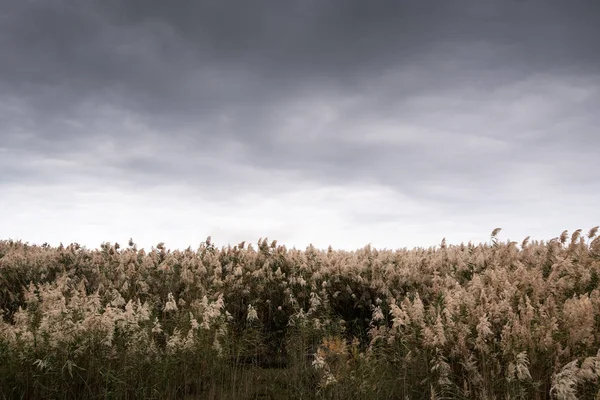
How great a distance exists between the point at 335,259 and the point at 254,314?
3010mm

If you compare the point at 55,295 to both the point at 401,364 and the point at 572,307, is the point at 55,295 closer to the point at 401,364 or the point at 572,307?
the point at 401,364

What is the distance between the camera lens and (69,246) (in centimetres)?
1291

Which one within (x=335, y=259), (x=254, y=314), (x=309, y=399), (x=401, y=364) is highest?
(x=335, y=259)

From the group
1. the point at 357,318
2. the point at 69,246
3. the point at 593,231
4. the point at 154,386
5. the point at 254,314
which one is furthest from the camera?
the point at 69,246

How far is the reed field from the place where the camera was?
6488 mm

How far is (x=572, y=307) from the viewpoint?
6.55 meters

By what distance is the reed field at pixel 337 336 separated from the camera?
6.49 metres

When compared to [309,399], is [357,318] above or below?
above

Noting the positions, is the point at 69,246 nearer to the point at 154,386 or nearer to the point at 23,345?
the point at 23,345

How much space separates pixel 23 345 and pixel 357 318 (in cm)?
551

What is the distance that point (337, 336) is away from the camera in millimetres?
7652

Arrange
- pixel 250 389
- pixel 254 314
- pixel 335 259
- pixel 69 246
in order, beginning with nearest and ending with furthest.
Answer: pixel 250 389, pixel 254 314, pixel 335 259, pixel 69 246

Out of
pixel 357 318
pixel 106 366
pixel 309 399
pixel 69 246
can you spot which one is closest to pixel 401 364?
pixel 309 399

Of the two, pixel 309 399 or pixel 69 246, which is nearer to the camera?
pixel 309 399
